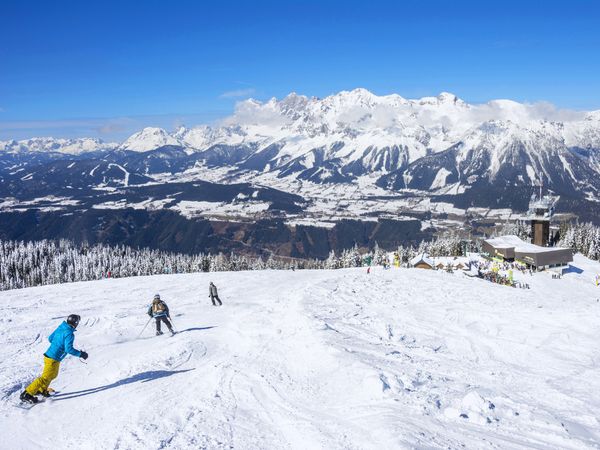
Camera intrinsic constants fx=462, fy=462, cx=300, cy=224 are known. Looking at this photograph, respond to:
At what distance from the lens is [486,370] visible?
1582 cm

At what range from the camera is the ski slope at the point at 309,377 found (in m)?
9.33

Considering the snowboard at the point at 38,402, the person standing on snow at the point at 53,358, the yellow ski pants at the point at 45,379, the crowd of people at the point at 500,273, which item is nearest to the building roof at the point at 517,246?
the crowd of people at the point at 500,273

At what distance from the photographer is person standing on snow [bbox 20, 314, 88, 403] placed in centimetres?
1098

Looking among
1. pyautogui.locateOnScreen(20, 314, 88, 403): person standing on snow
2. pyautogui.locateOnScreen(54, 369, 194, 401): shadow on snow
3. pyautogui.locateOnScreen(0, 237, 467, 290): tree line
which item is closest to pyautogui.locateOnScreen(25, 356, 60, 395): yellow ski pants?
pyautogui.locateOnScreen(20, 314, 88, 403): person standing on snow

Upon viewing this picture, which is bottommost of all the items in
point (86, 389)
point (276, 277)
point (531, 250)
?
point (531, 250)

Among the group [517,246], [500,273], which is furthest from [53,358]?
[517,246]

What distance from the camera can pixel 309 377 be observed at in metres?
13.1

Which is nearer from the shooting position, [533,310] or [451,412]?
[451,412]

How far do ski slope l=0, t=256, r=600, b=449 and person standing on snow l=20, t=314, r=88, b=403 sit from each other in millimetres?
410

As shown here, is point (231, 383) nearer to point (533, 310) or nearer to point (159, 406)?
point (159, 406)

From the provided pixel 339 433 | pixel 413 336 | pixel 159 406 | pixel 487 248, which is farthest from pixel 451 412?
pixel 487 248

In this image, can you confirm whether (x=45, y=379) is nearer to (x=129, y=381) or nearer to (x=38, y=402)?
(x=38, y=402)

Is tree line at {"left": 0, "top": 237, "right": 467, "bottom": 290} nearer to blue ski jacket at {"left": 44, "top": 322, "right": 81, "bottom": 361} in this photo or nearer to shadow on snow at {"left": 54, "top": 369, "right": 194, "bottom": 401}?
shadow on snow at {"left": 54, "top": 369, "right": 194, "bottom": 401}

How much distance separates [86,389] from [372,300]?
779 inches
